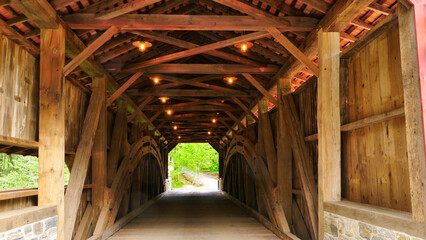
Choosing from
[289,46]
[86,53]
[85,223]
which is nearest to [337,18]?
[289,46]

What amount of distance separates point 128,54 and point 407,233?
5.62 m

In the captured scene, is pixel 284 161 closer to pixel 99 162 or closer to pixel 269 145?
pixel 269 145

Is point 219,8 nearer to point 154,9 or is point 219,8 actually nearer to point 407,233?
point 154,9

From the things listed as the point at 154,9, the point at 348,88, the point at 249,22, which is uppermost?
the point at 154,9

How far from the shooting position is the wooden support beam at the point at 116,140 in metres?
7.53

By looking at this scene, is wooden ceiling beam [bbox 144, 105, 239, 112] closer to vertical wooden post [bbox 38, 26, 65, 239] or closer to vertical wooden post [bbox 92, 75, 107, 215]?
vertical wooden post [bbox 92, 75, 107, 215]

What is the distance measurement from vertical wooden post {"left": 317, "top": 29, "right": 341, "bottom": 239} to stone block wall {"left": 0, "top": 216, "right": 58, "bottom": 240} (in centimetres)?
304

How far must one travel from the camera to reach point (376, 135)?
3775mm

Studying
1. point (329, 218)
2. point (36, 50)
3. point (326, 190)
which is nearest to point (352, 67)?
point (326, 190)

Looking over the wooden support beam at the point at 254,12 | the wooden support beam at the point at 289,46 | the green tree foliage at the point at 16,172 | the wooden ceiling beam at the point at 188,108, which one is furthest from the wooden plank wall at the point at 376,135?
the green tree foliage at the point at 16,172

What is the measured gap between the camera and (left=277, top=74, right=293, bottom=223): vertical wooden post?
6685 mm

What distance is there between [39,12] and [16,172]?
1491cm

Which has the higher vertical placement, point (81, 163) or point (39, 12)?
point (39, 12)

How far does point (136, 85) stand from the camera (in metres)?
9.25
